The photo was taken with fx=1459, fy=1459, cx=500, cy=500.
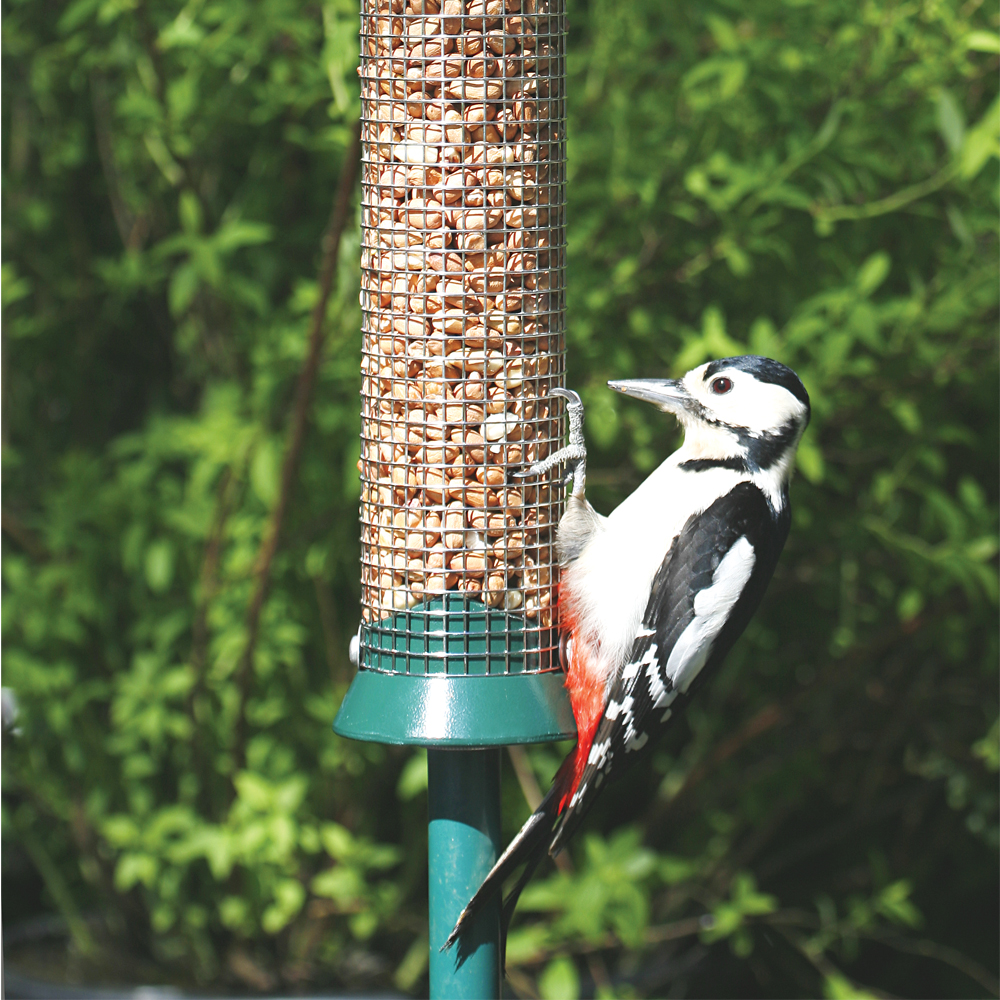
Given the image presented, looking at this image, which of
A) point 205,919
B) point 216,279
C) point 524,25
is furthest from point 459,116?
point 205,919

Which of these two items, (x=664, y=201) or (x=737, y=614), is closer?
(x=737, y=614)

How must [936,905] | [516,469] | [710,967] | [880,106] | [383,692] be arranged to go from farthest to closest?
[936,905]
[710,967]
[880,106]
[516,469]
[383,692]

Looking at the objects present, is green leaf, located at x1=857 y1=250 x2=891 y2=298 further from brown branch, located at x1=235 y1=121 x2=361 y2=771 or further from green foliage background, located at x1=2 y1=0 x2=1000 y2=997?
brown branch, located at x1=235 y1=121 x2=361 y2=771

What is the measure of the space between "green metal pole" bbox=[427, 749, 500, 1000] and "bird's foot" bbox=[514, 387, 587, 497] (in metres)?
0.41

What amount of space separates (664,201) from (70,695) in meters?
1.70

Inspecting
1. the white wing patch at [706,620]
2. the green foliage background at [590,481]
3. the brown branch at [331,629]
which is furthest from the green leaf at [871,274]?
the brown branch at [331,629]

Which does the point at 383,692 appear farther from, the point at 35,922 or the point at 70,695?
the point at 35,922

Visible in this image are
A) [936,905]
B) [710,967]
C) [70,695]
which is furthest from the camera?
[936,905]

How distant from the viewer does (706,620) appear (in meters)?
2.15

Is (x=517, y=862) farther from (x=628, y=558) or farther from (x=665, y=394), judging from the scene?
(x=665, y=394)

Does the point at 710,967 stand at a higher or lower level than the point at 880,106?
lower

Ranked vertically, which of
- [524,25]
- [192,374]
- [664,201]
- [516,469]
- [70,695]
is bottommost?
[70,695]

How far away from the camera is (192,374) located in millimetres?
3414

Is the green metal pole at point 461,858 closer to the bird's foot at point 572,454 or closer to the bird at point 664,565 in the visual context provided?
the bird at point 664,565
